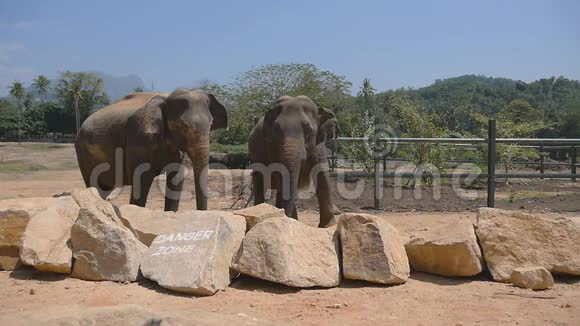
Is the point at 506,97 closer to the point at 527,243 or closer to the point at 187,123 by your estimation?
the point at 187,123

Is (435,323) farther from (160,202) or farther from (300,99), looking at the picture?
(160,202)

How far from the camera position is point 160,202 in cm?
1216

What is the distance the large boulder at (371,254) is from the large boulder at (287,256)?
14cm

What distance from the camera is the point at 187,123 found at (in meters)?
7.22

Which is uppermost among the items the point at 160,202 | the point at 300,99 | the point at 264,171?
the point at 300,99

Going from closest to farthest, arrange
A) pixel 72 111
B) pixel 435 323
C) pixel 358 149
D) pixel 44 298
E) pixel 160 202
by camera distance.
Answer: pixel 435 323 → pixel 44 298 → pixel 160 202 → pixel 358 149 → pixel 72 111

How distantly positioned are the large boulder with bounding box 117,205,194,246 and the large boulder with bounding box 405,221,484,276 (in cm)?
214

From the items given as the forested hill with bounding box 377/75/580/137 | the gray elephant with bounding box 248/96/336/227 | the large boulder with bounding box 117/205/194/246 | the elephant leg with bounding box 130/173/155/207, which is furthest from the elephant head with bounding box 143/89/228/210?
the forested hill with bounding box 377/75/580/137

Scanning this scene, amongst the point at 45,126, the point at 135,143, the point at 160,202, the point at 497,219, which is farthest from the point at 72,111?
the point at 497,219

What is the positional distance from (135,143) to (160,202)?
191 inches

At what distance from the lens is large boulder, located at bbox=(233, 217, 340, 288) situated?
14.9ft

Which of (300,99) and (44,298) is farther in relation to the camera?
(300,99)

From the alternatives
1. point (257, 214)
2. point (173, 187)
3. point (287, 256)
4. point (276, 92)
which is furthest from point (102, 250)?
point (276, 92)

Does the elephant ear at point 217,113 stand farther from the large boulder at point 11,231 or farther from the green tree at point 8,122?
the green tree at point 8,122
